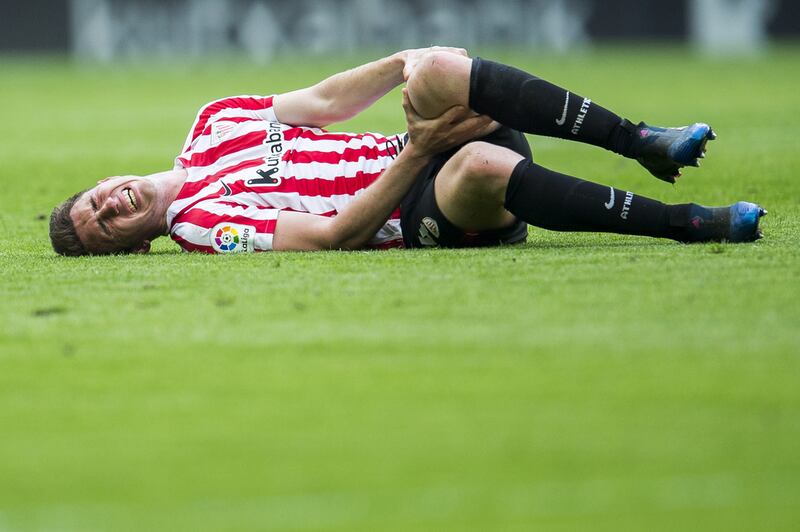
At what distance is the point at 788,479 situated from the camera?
7.93 feet

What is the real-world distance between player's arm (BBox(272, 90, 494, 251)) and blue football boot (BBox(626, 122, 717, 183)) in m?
0.53

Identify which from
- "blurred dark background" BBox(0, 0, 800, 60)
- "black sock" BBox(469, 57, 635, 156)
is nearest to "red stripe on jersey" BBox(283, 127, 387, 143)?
"black sock" BBox(469, 57, 635, 156)

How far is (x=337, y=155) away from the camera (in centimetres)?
505

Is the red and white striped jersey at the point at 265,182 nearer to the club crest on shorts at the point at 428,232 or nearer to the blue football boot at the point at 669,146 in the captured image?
the club crest on shorts at the point at 428,232

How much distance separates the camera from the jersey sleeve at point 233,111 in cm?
527

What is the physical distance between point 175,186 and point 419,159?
1.03 metres

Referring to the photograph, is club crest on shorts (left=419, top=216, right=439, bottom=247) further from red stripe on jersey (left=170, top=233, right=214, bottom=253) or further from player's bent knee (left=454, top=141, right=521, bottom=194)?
red stripe on jersey (left=170, top=233, right=214, bottom=253)

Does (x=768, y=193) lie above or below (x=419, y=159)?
below

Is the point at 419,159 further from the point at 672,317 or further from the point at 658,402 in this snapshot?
the point at 658,402

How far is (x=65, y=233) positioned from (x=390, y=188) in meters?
1.32

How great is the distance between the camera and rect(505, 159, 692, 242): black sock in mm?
4531

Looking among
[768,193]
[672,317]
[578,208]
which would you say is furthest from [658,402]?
[768,193]

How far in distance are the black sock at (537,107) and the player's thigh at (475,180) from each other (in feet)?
0.41

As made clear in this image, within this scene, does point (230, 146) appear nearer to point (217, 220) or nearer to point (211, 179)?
point (211, 179)
